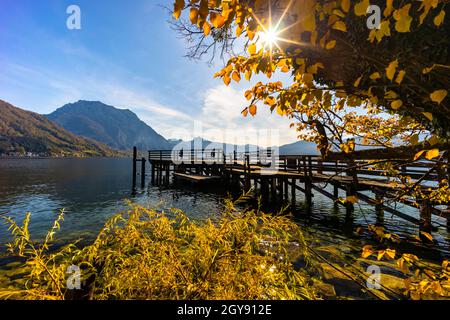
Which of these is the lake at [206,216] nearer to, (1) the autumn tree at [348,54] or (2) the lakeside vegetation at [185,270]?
(2) the lakeside vegetation at [185,270]

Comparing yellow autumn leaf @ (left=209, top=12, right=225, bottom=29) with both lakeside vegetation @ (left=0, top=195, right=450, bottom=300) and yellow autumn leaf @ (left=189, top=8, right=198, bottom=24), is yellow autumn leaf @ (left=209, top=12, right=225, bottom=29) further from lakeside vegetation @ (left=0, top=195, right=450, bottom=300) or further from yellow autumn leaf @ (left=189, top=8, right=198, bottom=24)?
lakeside vegetation @ (left=0, top=195, right=450, bottom=300)

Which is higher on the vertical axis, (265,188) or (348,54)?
(348,54)

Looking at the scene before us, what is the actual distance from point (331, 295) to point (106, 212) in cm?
1736

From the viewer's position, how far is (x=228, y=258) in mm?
2602

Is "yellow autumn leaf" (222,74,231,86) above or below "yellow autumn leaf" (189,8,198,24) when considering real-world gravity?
below

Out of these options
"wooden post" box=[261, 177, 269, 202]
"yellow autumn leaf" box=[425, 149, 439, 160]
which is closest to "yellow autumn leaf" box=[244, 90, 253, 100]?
"yellow autumn leaf" box=[425, 149, 439, 160]

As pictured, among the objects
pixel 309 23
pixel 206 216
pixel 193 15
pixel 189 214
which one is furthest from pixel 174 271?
pixel 189 214

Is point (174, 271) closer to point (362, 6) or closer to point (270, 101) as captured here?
point (270, 101)

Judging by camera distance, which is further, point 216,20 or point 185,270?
point 185,270

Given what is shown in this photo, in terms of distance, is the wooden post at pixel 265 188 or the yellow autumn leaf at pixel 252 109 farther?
the wooden post at pixel 265 188

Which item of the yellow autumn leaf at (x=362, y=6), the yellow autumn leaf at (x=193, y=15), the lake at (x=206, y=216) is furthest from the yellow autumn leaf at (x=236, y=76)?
the lake at (x=206, y=216)

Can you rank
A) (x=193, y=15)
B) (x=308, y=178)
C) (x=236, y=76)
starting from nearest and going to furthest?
(x=193, y=15), (x=236, y=76), (x=308, y=178)
